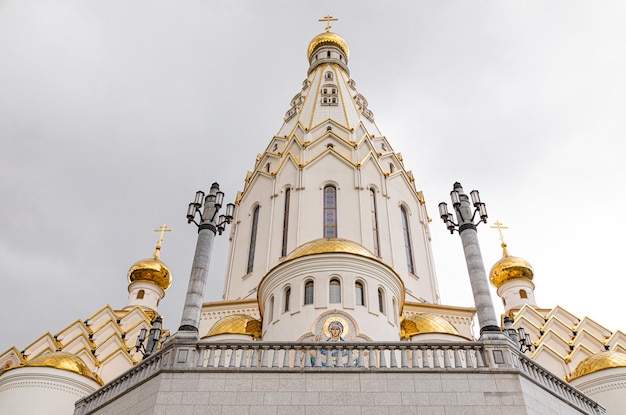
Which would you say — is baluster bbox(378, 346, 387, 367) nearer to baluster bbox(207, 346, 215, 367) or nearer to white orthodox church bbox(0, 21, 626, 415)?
white orthodox church bbox(0, 21, 626, 415)

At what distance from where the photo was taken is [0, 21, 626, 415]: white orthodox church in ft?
31.5

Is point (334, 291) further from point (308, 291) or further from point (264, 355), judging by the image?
point (264, 355)

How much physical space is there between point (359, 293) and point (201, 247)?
6.27 meters

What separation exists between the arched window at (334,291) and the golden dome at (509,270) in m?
16.5

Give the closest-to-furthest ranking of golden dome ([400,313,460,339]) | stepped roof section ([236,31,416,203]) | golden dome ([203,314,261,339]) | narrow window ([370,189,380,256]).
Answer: golden dome ([203,314,261,339]) < golden dome ([400,313,460,339]) < narrow window ([370,189,380,256]) < stepped roof section ([236,31,416,203])

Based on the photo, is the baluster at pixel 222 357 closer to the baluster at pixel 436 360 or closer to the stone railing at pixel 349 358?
the stone railing at pixel 349 358

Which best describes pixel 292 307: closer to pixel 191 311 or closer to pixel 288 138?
pixel 191 311

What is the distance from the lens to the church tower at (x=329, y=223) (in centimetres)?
1697

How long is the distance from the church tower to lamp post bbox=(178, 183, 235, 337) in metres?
→ 4.67

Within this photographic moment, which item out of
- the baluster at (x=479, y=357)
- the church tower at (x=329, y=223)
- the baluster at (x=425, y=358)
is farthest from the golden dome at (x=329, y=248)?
the baluster at (x=479, y=357)

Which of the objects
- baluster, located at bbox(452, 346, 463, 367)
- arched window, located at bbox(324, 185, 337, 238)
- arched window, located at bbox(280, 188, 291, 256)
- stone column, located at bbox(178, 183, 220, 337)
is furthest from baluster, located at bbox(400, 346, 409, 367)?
arched window, located at bbox(280, 188, 291, 256)

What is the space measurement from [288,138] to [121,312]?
12541 mm

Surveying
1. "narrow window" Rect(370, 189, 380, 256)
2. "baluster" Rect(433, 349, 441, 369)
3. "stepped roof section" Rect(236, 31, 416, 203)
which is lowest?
"baluster" Rect(433, 349, 441, 369)

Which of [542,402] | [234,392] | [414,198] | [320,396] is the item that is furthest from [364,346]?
[414,198]
